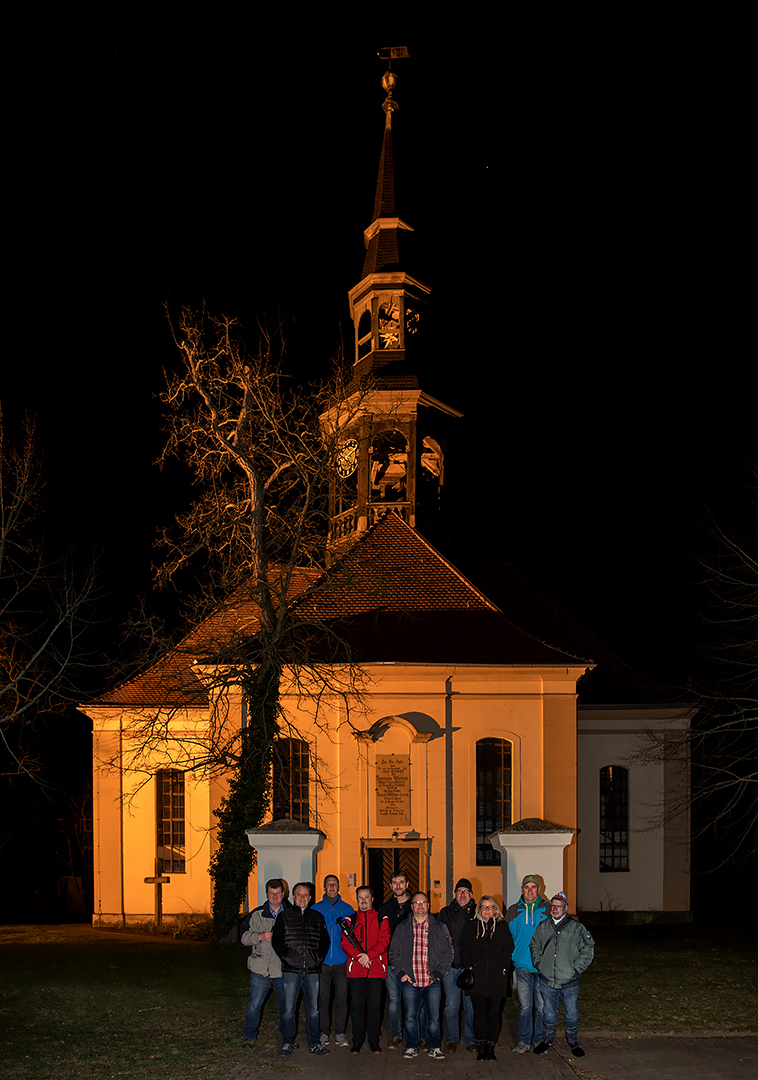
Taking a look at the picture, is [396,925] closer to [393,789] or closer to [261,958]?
[261,958]

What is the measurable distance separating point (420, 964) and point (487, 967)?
57 cm

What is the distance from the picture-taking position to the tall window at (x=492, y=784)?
1941cm

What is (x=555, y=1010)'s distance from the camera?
9.52 metres

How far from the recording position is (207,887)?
22438mm

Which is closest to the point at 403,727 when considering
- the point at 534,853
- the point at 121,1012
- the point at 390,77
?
the point at 534,853

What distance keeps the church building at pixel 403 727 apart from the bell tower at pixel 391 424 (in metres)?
0.05

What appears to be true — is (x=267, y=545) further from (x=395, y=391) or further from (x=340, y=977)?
(x=340, y=977)

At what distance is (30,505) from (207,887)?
885cm

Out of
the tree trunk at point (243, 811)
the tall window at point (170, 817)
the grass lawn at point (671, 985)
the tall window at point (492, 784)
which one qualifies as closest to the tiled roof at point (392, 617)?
the tree trunk at point (243, 811)

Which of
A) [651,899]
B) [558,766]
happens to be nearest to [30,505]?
[558,766]

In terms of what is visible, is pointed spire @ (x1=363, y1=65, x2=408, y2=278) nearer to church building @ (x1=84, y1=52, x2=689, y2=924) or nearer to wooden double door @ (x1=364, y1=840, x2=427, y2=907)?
church building @ (x1=84, y1=52, x2=689, y2=924)

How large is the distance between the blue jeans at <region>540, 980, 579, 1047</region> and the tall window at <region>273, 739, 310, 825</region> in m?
10.2

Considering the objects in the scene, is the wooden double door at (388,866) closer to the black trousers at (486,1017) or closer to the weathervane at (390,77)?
the black trousers at (486,1017)

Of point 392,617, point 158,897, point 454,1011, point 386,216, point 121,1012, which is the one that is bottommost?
point 158,897
